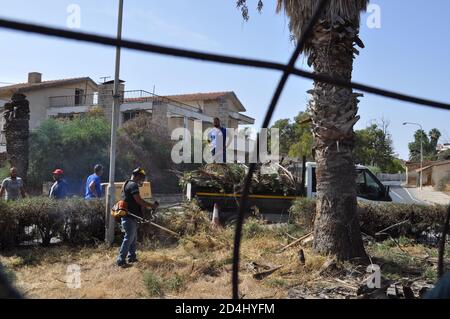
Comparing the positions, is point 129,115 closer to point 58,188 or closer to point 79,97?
point 79,97

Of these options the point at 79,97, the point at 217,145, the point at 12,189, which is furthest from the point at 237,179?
the point at 79,97

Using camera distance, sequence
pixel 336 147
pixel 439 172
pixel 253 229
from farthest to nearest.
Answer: pixel 439 172 < pixel 253 229 < pixel 336 147

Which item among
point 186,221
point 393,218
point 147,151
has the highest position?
point 147,151

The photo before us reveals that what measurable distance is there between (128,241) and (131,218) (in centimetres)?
44

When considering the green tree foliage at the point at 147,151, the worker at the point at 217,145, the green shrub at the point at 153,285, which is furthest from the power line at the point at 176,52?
the green tree foliage at the point at 147,151

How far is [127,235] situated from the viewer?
23.6ft

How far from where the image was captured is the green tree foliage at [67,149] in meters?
25.1

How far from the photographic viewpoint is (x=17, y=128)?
Answer: 1936 centimetres

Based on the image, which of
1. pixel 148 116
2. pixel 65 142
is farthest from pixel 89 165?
pixel 148 116

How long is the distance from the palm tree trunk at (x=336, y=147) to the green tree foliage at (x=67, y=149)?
20.4m

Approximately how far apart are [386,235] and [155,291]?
5.44 m

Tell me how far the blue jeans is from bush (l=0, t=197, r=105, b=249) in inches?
65.2

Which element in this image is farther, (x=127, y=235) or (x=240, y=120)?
(x=240, y=120)

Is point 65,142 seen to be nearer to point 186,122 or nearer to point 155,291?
point 186,122
